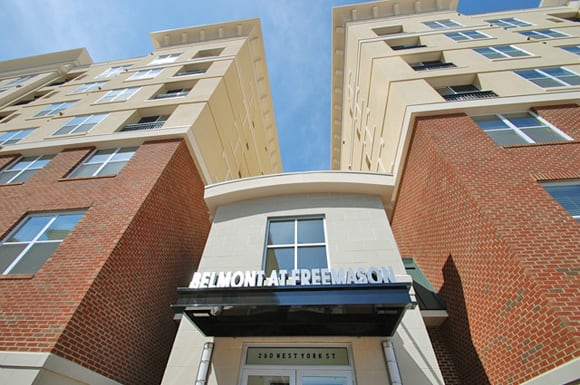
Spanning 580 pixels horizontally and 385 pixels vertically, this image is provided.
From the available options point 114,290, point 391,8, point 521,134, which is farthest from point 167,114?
point 391,8

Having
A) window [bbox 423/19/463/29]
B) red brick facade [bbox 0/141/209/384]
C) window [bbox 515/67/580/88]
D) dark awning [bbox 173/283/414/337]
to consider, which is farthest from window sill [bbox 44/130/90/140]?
window [bbox 423/19/463/29]

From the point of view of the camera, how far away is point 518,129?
31.7 feet

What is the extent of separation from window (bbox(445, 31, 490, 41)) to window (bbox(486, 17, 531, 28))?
3565mm

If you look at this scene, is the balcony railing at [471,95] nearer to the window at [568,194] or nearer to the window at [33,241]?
the window at [568,194]

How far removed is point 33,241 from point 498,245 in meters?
12.8

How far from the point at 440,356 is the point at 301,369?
16.7ft

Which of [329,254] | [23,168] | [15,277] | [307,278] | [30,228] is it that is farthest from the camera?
[23,168]

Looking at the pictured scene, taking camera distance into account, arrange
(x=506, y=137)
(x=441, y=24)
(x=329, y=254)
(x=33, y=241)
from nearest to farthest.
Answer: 1. (x=329, y=254)
2. (x=33, y=241)
3. (x=506, y=137)
4. (x=441, y=24)

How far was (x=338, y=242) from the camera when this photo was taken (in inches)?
307

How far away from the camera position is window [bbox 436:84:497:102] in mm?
11203

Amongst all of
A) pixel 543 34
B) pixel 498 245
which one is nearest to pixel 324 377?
pixel 498 245

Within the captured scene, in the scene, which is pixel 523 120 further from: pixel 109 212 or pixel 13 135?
pixel 13 135

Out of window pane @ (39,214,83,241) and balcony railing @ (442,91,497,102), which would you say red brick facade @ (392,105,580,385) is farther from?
window pane @ (39,214,83,241)

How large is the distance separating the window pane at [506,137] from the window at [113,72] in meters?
23.9
